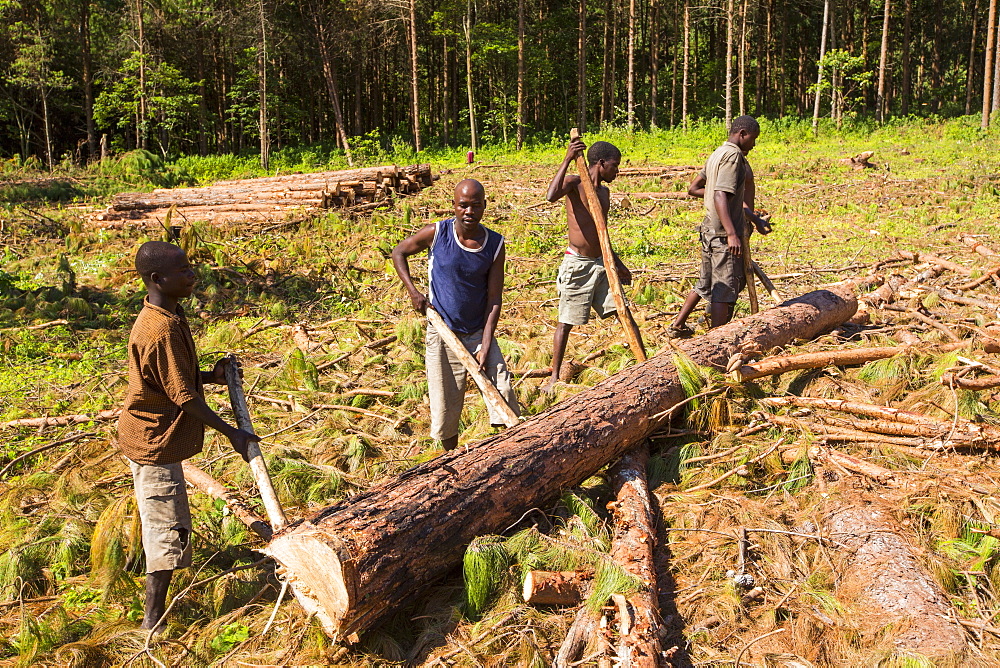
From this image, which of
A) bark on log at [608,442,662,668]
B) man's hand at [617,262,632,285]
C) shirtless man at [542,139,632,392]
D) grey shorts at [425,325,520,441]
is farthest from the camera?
man's hand at [617,262,632,285]

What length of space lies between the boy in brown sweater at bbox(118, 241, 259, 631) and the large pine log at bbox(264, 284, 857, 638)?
1.77ft

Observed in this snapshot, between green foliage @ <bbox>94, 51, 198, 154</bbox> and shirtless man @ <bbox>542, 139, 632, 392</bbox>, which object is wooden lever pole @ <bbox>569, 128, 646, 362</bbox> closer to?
shirtless man @ <bbox>542, 139, 632, 392</bbox>

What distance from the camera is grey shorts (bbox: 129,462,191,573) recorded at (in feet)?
9.71

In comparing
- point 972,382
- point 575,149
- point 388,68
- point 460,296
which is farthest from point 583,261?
point 388,68

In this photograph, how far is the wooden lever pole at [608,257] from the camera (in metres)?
4.85

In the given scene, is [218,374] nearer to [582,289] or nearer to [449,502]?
[449,502]

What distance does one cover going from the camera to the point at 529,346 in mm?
6254

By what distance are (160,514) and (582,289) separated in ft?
10.4

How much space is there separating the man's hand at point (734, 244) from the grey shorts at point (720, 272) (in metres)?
0.04

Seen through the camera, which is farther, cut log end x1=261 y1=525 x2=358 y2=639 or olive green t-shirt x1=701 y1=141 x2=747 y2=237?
olive green t-shirt x1=701 y1=141 x2=747 y2=237

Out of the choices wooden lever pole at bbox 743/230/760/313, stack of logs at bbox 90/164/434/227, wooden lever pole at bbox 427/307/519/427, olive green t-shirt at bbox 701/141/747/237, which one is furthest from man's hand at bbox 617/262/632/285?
stack of logs at bbox 90/164/434/227

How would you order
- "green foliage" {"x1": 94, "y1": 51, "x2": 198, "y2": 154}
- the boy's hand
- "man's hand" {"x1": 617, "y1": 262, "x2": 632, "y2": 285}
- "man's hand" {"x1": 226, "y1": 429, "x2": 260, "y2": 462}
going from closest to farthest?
"man's hand" {"x1": 226, "y1": 429, "x2": 260, "y2": 462} < the boy's hand < "man's hand" {"x1": 617, "y1": 262, "x2": 632, "y2": 285} < "green foliage" {"x1": 94, "y1": 51, "x2": 198, "y2": 154}

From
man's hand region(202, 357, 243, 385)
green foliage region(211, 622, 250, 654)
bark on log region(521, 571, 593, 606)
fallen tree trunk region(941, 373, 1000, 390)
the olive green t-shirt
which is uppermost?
the olive green t-shirt

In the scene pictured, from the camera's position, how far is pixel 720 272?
5.56 metres
